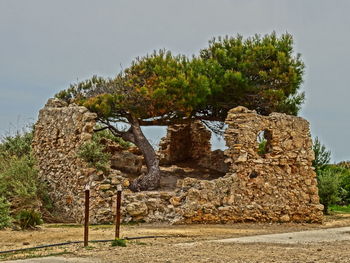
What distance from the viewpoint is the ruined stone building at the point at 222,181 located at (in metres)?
17.6

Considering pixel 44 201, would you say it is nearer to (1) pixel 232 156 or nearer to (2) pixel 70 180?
(2) pixel 70 180

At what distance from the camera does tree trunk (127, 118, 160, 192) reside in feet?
64.5

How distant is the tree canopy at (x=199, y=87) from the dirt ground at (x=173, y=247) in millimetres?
5323

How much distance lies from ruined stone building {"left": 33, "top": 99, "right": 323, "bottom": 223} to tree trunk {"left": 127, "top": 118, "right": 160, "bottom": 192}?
2.05 feet

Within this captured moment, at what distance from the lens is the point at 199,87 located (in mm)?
20297

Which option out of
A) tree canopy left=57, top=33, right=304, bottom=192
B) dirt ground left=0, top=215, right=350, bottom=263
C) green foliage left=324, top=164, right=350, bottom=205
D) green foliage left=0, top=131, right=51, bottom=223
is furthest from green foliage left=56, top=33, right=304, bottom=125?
green foliage left=324, top=164, right=350, bottom=205

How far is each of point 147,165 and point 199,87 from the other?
3391 millimetres

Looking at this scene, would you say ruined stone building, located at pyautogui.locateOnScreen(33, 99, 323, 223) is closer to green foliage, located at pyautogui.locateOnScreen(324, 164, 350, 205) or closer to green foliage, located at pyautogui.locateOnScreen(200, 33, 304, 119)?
green foliage, located at pyautogui.locateOnScreen(200, 33, 304, 119)

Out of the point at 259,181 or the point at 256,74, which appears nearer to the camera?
the point at 259,181

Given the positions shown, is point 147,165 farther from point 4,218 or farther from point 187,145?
point 4,218

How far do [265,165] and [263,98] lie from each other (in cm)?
344

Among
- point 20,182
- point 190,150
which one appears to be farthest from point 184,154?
point 20,182

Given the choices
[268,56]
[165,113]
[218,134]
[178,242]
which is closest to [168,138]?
[218,134]

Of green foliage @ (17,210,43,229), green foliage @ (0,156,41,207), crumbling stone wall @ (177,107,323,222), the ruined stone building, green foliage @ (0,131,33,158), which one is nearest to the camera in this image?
green foliage @ (17,210,43,229)
